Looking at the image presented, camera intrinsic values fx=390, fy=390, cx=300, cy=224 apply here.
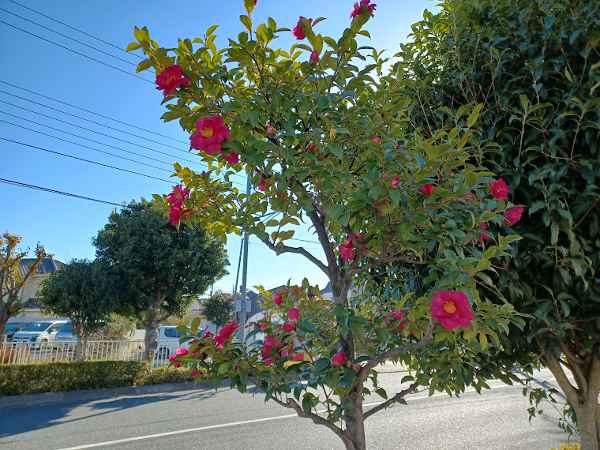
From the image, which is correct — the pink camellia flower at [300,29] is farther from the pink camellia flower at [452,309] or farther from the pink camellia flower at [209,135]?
the pink camellia flower at [452,309]

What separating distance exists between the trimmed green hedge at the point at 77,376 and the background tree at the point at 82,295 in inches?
101

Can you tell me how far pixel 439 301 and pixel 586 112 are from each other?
146 centimetres

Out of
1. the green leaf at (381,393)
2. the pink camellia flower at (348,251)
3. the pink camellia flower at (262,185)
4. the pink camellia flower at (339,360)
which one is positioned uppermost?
the pink camellia flower at (262,185)

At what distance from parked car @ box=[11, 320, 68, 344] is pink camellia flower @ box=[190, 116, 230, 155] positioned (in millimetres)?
22941

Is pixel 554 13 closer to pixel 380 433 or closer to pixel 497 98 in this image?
pixel 497 98

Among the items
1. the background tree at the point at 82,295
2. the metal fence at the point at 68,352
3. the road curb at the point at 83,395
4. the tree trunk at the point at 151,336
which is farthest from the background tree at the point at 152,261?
the road curb at the point at 83,395

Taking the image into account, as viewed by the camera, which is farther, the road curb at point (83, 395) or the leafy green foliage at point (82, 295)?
the leafy green foliage at point (82, 295)

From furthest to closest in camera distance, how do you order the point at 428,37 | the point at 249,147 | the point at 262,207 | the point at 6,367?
the point at 6,367
the point at 428,37
the point at 262,207
the point at 249,147

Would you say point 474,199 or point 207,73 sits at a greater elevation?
point 207,73

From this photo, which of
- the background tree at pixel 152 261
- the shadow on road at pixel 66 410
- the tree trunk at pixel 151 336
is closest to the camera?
the shadow on road at pixel 66 410

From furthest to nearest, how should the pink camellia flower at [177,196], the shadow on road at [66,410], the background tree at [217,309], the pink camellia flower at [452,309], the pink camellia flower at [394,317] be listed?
1. the background tree at [217,309]
2. the shadow on road at [66,410]
3. the pink camellia flower at [177,196]
4. the pink camellia flower at [394,317]
5. the pink camellia flower at [452,309]

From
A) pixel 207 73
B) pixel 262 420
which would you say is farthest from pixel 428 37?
pixel 262 420

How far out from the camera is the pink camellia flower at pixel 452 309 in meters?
1.14

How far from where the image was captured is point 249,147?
146cm
